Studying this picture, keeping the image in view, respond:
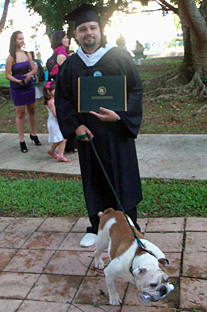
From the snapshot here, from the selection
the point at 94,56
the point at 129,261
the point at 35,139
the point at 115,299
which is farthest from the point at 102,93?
the point at 35,139

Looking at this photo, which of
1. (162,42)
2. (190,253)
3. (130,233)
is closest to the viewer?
(130,233)

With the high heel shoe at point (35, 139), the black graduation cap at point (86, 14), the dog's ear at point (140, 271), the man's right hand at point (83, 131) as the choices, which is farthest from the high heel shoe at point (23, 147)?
the dog's ear at point (140, 271)

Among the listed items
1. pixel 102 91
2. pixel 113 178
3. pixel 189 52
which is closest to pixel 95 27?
pixel 102 91

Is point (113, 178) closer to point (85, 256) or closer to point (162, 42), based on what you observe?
point (85, 256)

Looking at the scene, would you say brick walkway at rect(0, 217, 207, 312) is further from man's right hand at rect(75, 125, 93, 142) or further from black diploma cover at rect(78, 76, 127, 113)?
black diploma cover at rect(78, 76, 127, 113)

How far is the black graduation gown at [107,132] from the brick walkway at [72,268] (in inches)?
20.4

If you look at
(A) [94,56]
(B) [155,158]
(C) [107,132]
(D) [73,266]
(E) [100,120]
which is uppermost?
(A) [94,56]

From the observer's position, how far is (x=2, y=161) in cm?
668

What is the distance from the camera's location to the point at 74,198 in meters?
4.99

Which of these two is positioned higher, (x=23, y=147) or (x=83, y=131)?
(x=83, y=131)

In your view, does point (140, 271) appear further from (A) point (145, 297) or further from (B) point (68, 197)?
(B) point (68, 197)

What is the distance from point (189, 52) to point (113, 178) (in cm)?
846

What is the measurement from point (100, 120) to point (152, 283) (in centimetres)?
160

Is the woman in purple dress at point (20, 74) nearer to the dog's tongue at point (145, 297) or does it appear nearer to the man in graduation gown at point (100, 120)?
the man in graduation gown at point (100, 120)
